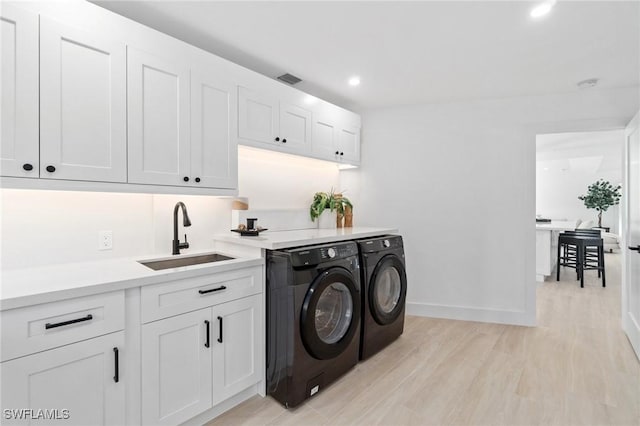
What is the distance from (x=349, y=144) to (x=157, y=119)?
6.57 ft

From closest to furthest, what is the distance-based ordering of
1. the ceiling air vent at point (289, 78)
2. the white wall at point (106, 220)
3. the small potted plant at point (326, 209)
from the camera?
1. the white wall at point (106, 220)
2. the ceiling air vent at point (289, 78)
3. the small potted plant at point (326, 209)

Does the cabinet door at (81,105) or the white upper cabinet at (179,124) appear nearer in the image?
the cabinet door at (81,105)

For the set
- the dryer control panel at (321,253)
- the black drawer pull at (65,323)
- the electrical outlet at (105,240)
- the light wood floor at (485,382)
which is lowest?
the light wood floor at (485,382)

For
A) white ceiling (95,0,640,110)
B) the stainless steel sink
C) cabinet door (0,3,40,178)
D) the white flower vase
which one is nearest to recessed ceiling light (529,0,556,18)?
white ceiling (95,0,640,110)

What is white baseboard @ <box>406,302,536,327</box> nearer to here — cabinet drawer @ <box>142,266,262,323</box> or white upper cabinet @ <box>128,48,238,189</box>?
cabinet drawer @ <box>142,266,262,323</box>

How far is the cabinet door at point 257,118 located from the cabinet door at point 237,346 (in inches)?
44.8

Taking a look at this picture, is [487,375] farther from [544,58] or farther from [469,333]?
[544,58]

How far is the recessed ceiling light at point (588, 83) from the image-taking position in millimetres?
2713

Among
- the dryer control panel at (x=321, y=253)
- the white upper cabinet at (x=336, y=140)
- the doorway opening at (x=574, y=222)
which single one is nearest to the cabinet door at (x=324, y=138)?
the white upper cabinet at (x=336, y=140)

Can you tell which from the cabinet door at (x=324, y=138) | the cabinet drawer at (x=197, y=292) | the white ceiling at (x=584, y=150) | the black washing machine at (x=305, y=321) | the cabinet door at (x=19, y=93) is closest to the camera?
the cabinet door at (x=19, y=93)

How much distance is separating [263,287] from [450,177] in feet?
7.99

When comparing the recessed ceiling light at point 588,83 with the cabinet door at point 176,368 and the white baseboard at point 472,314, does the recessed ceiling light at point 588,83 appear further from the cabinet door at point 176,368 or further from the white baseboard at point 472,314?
the cabinet door at point 176,368

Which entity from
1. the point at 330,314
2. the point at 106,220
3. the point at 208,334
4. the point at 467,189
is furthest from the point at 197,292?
the point at 467,189

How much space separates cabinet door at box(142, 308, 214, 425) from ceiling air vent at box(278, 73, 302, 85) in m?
1.94
